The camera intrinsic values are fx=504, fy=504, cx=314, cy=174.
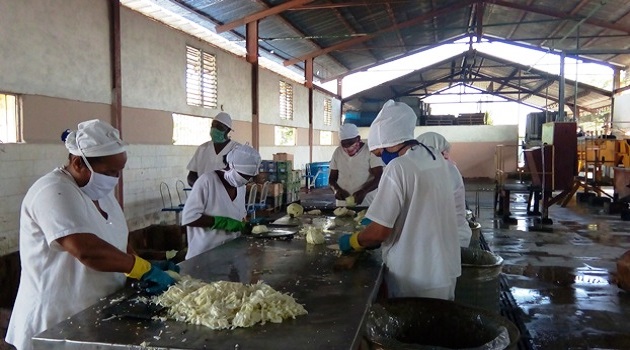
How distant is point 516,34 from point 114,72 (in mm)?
14261

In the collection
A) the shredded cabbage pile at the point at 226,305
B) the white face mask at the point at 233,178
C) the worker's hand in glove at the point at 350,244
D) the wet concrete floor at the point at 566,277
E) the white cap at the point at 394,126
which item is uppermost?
the white cap at the point at 394,126

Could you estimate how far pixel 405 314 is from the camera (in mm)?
2365

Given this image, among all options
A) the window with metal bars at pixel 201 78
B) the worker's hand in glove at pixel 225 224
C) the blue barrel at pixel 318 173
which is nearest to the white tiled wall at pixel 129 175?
the window with metal bars at pixel 201 78

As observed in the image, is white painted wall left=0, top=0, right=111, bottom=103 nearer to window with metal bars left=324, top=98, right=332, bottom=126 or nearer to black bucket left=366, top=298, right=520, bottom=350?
black bucket left=366, top=298, right=520, bottom=350

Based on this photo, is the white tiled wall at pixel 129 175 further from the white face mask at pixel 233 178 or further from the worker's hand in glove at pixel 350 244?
the worker's hand in glove at pixel 350 244

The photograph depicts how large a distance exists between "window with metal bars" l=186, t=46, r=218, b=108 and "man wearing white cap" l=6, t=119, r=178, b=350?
6.92 metres

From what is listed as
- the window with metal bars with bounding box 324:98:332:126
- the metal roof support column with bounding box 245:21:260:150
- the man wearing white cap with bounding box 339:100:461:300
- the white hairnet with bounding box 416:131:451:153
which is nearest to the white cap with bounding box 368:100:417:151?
the man wearing white cap with bounding box 339:100:461:300

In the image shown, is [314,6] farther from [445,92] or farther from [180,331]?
[445,92]

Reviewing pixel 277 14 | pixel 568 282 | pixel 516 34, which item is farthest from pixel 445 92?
pixel 568 282

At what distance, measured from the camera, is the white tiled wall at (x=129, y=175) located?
507 cm

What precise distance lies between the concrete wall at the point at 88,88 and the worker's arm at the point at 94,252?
3.67m

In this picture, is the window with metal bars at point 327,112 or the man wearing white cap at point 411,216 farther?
the window with metal bars at point 327,112

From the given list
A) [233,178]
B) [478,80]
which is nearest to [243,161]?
[233,178]

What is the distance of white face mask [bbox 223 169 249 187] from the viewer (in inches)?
133
